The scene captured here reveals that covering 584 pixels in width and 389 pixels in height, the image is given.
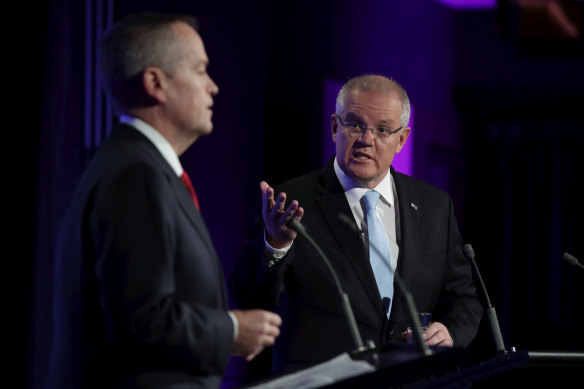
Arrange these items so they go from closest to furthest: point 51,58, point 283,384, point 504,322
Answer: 1. point 283,384
2. point 51,58
3. point 504,322

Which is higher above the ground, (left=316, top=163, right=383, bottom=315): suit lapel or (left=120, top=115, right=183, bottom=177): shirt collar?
(left=120, top=115, right=183, bottom=177): shirt collar

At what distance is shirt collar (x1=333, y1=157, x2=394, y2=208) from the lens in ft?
9.86

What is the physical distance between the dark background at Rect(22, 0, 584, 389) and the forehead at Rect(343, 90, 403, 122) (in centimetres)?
94

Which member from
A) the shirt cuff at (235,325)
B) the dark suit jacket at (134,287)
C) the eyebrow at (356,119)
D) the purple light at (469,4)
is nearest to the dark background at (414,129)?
the purple light at (469,4)

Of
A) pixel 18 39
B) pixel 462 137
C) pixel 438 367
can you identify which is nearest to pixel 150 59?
pixel 438 367

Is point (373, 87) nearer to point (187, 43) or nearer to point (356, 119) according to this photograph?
point (356, 119)

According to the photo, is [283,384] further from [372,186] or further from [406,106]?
[406,106]

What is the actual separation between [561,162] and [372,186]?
353 centimetres

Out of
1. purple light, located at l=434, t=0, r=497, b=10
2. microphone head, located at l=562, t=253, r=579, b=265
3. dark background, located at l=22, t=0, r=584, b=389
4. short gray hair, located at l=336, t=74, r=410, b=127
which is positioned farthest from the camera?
purple light, located at l=434, t=0, r=497, b=10

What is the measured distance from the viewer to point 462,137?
20.6 feet

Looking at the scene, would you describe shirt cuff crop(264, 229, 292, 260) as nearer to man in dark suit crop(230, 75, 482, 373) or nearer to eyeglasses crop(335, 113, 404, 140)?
man in dark suit crop(230, 75, 482, 373)

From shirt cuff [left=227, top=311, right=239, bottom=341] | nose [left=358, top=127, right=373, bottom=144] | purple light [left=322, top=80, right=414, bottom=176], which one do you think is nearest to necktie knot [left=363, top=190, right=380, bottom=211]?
nose [left=358, top=127, right=373, bottom=144]

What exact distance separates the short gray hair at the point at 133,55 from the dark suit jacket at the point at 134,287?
11 cm

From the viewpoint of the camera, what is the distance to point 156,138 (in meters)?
1.85
